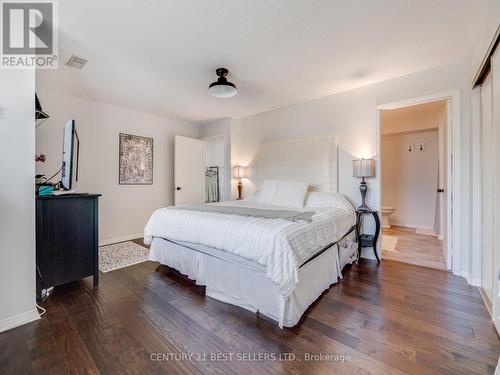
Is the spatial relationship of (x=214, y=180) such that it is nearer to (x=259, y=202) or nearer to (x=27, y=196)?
(x=259, y=202)

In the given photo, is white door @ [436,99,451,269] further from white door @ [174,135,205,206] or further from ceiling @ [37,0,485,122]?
white door @ [174,135,205,206]

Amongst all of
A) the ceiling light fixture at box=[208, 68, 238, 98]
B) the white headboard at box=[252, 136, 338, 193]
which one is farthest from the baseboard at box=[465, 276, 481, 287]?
the ceiling light fixture at box=[208, 68, 238, 98]

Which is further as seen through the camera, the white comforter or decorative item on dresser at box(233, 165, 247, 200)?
decorative item on dresser at box(233, 165, 247, 200)

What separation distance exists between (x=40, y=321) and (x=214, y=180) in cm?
410

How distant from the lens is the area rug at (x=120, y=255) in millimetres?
2820

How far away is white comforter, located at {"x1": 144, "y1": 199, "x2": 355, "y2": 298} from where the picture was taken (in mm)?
1587

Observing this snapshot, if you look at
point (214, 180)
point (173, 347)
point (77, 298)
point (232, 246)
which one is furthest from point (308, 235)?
point (214, 180)

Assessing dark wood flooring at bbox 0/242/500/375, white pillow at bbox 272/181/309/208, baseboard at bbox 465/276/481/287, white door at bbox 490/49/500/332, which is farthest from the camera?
white pillow at bbox 272/181/309/208

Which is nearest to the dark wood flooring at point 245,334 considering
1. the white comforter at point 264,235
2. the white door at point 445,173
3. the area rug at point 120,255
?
the white comforter at point 264,235

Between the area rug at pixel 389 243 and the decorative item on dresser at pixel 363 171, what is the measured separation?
1.00 meters

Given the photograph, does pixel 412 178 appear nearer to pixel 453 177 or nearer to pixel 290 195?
pixel 453 177

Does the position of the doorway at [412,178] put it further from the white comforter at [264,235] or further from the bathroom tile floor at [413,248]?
the white comforter at [264,235]

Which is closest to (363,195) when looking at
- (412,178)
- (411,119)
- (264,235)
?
(264,235)

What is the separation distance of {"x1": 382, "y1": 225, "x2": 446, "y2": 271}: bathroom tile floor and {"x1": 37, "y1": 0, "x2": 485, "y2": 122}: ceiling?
7.94 ft
